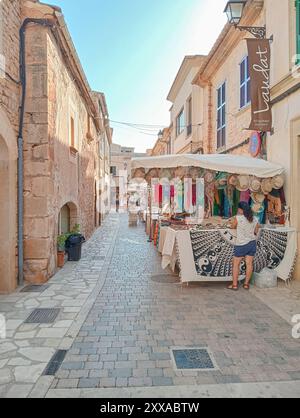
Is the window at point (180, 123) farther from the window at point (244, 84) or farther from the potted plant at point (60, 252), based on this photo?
the potted plant at point (60, 252)

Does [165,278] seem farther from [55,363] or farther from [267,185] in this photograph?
[55,363]

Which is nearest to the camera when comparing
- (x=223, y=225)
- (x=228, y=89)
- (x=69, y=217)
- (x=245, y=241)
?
(x=245, y=241)

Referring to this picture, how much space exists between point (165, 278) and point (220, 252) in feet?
4.74

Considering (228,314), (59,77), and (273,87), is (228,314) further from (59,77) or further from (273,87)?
(59,77)

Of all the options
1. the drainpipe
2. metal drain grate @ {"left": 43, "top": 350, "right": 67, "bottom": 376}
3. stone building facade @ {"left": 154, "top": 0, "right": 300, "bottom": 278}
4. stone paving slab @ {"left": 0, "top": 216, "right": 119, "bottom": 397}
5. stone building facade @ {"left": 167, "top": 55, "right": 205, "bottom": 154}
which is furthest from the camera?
stone building facade @ {"left": 167, "top": 55, "right": 205, "bottom": 154}

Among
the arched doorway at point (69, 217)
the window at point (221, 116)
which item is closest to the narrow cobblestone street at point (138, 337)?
the arched doorway at point (69, 217)

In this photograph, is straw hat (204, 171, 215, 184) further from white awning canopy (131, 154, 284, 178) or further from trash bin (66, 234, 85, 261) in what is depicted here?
trash bin (66, 234, 85, 261)

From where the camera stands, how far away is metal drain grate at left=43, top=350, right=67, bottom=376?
337cm

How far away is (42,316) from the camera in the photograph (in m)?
4.98

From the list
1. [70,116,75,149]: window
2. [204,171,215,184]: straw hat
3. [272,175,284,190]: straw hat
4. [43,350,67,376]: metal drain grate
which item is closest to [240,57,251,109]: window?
[204,171,215,184]: straw hat

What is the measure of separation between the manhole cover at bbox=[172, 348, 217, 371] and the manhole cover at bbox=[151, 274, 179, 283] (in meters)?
3.21

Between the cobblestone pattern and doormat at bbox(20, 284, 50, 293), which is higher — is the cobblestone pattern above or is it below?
below

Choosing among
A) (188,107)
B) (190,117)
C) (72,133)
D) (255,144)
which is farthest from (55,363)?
(188,107)

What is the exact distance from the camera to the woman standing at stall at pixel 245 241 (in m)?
6.19
